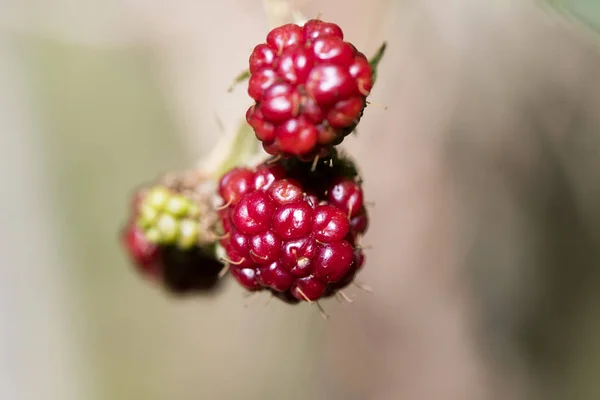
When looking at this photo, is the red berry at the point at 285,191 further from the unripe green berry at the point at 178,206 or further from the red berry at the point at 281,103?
the unripe green berry at the point at 178,206

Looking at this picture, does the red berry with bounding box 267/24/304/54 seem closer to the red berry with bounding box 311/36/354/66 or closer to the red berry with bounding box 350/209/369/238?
the red berry with bounding box 311/36/354/66

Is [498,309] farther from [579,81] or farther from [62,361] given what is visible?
[62,361]

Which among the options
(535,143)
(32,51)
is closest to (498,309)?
(535,143)

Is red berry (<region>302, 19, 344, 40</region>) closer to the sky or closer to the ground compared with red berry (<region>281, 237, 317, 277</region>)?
closer to the sky

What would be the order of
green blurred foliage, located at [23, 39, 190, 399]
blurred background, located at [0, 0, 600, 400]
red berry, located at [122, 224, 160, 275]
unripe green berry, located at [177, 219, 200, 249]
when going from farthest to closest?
green blurred foliage, located at [23, 39, 190, 399] < blurred background, located at [0, 0, 600, 400] < red berry, located at [122, 224, 160, 275] < unripe green berry, located at [177, 219, 200, 249]

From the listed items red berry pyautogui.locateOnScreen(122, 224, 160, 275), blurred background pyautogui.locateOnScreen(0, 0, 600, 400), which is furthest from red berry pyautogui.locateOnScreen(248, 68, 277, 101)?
blurred background pyautogui.locateOnScreen(0, 0, 600, 400)

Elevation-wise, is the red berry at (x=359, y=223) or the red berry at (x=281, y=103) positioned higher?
the red berry at (x=281, y=103)

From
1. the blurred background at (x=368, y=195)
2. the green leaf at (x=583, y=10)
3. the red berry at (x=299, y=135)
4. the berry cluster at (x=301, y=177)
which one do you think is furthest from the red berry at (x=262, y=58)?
the blurred background at (x=368, y=195)
